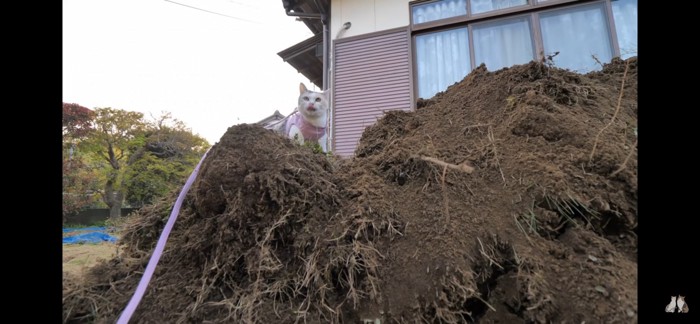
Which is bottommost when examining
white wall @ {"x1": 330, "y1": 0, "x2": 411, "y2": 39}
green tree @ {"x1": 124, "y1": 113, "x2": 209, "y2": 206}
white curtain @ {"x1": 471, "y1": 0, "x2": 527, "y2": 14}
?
green tree @ {"x1": 124, "y1": 113, "x2": 209, "y2": 206}

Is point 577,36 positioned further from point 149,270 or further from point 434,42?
point 149,270

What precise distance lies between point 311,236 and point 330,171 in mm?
565

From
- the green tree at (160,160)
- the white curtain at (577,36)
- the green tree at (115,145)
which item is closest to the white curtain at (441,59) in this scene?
the white curtain at (577,36)

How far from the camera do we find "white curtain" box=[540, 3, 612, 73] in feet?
12.2

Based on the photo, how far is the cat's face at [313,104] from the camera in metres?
5.52

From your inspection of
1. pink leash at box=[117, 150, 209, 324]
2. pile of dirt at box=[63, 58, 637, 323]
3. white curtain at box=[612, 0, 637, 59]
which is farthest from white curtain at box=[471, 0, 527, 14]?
pink leash at box=[117, 150, 209, 324]

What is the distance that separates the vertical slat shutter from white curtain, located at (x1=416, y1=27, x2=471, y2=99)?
0.24 meters

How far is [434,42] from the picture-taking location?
4.45 meters

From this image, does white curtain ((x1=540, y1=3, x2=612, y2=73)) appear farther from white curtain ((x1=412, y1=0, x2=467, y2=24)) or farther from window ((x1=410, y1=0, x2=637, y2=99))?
white curtain ((x1=412, y1=0, x2=467, y2=24))

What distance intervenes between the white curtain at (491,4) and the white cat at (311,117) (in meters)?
2.80
